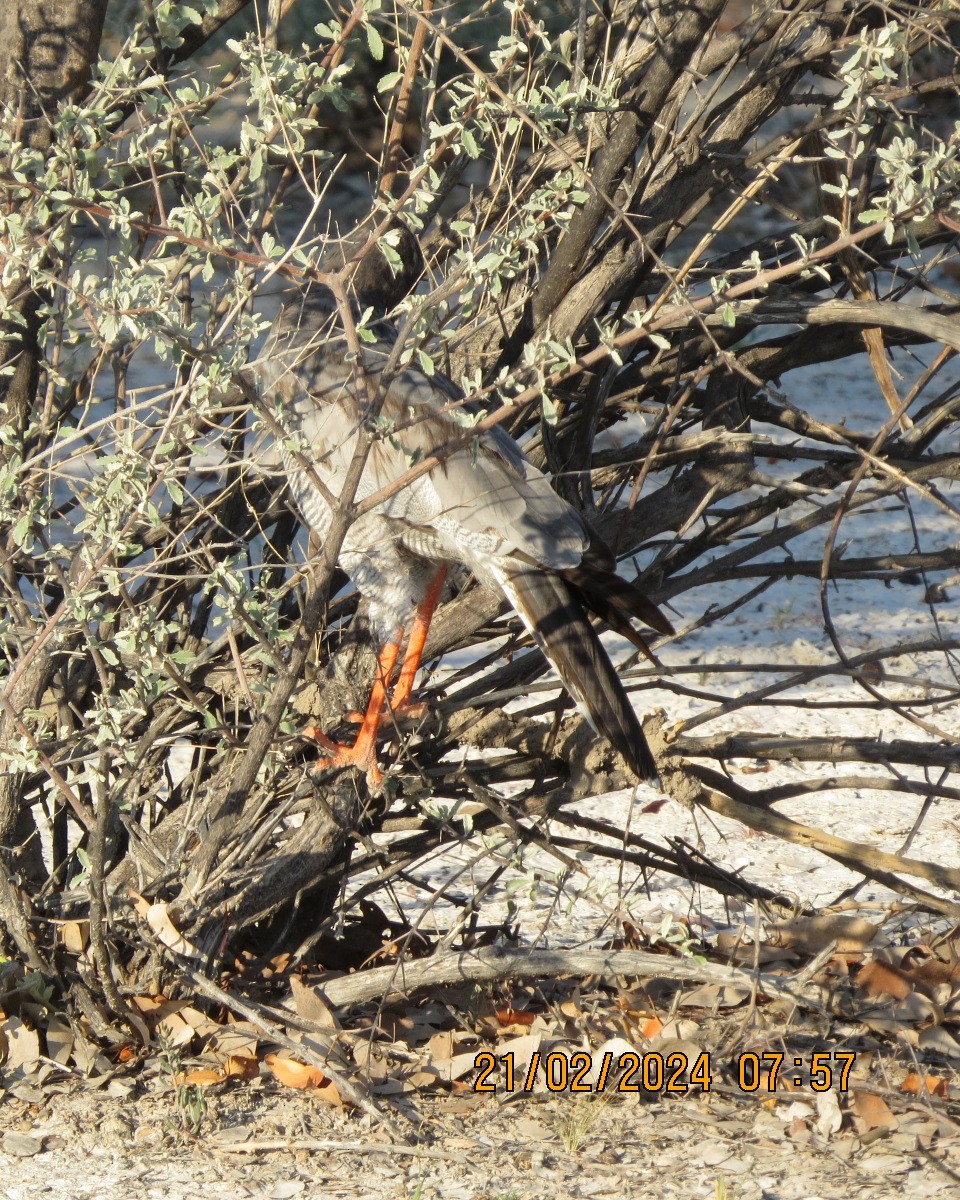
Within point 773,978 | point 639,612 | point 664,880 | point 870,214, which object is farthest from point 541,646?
point 664,880

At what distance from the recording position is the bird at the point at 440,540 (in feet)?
9.77

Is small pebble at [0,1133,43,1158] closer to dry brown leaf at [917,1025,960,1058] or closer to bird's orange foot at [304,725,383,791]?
bird's orange foot at [304,725,383,791]

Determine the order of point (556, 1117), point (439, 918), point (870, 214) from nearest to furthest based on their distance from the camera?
point (870, 214) < point (556, 1117) < point (439, 918)

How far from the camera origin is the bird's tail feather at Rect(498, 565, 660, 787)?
295cm

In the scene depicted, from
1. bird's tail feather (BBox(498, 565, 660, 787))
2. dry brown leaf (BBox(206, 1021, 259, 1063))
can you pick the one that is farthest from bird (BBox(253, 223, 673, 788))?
dry brown leaf (BBox(206, 1021, 259, 1063))

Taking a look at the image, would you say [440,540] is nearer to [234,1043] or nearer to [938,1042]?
[234,1043]

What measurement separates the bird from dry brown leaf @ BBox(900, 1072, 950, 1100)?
33.9 inches

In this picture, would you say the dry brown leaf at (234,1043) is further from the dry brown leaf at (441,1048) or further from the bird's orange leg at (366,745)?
the bird's orange leg at (366,745)

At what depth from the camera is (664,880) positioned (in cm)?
448

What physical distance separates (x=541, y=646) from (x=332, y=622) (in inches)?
32.6

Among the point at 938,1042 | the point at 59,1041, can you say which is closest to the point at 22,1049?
the point at 59,1041

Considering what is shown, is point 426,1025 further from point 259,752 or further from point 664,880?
point 664,880

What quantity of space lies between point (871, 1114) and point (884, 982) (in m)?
0.43
